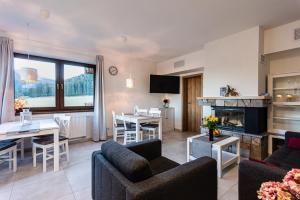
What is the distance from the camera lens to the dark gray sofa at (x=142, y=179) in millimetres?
1065

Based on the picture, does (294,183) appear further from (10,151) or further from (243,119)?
(10,151)

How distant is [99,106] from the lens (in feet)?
14.5

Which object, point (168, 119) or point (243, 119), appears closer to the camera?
point (243, 119)

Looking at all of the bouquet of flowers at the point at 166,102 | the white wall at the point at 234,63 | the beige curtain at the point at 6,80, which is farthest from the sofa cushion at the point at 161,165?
the bouquet of flowers at the point at 166,102

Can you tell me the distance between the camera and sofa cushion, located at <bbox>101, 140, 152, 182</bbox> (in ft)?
3.68

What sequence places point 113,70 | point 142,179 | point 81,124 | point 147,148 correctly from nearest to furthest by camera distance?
point 142,179 < point 147,148 < point 81,124 < point 113,70

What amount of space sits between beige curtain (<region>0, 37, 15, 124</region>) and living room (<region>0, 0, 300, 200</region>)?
0.02m

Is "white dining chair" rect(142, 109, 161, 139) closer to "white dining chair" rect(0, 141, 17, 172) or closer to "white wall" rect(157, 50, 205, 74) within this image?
"white wall" rect(157, 50, 205, 74)

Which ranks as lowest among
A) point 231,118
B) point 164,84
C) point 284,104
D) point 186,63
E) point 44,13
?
point 231,118

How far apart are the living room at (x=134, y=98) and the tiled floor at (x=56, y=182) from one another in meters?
0.02

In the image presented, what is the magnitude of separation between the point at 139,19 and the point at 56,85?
9.28ft

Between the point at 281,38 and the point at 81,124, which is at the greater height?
the point at 281,38

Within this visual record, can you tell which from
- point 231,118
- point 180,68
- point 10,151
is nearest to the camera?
point 10,151

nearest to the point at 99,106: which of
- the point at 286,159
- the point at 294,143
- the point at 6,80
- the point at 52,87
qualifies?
the point at 52,87
